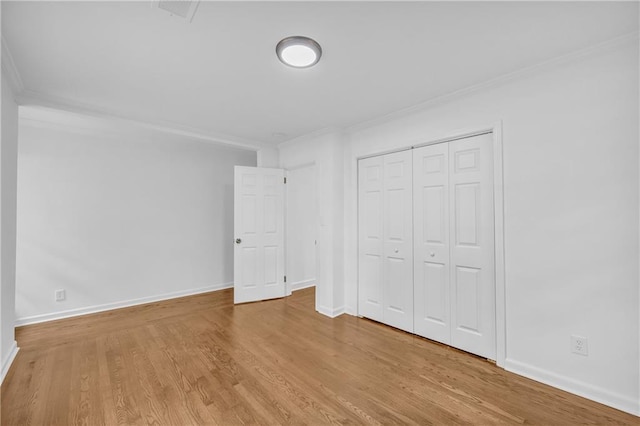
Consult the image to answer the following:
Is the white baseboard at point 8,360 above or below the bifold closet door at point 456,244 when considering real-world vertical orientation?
below

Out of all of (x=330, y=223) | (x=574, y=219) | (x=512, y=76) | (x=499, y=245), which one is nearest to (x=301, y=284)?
(x=330, y=223)

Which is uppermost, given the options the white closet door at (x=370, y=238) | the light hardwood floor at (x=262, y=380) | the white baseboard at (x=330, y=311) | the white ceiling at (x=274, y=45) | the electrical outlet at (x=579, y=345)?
Answer: the white ceiling at (x=274, y=45)

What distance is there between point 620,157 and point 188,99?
11.5ft

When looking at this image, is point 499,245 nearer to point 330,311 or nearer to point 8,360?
point 330,311

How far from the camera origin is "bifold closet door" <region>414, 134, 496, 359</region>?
2.51m

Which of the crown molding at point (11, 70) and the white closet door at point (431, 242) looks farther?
the white closet door at point (431, 242)

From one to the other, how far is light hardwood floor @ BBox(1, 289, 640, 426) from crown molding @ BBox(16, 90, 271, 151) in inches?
92.3

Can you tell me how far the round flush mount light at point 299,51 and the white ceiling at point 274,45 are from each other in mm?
43

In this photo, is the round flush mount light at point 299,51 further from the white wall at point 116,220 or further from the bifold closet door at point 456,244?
the white wall at point 116,220

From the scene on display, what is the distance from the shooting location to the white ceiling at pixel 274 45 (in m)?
1.60

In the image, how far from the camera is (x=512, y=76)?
2.29 metres

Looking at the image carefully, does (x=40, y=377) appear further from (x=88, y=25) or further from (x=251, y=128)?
(x=251, y=128)

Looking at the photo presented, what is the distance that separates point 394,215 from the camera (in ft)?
10.5

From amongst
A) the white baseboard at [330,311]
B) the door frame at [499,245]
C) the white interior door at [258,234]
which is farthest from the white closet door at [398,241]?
the white interior door at [258,234]
